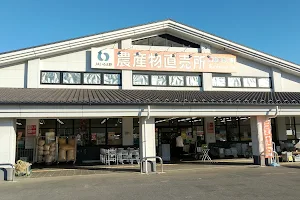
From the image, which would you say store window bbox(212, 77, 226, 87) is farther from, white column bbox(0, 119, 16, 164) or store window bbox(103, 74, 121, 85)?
white column bbox(0, 119, 16, 164)

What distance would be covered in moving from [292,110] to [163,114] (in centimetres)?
593

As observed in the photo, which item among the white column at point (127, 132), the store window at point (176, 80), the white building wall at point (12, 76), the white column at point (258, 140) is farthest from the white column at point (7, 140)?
the white column at point (258, 140)

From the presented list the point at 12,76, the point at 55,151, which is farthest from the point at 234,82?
the point at 12,76

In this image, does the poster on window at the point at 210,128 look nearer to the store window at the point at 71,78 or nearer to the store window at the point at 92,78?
the store window at the point at 92,78

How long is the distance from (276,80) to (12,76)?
47.0 ft

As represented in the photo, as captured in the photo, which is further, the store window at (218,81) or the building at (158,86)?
the store window at (218,81)

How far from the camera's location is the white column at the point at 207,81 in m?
15.6

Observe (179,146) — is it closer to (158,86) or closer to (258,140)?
(158,86)

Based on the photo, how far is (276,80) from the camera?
16.5 metres

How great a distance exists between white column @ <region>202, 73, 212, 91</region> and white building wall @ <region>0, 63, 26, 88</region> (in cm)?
932

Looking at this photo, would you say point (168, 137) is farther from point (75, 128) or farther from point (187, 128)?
point (75, 128)

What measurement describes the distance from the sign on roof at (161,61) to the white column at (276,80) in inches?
99.0

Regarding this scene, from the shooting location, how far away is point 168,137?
1809cm

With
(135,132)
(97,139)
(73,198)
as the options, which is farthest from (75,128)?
(73,198)
